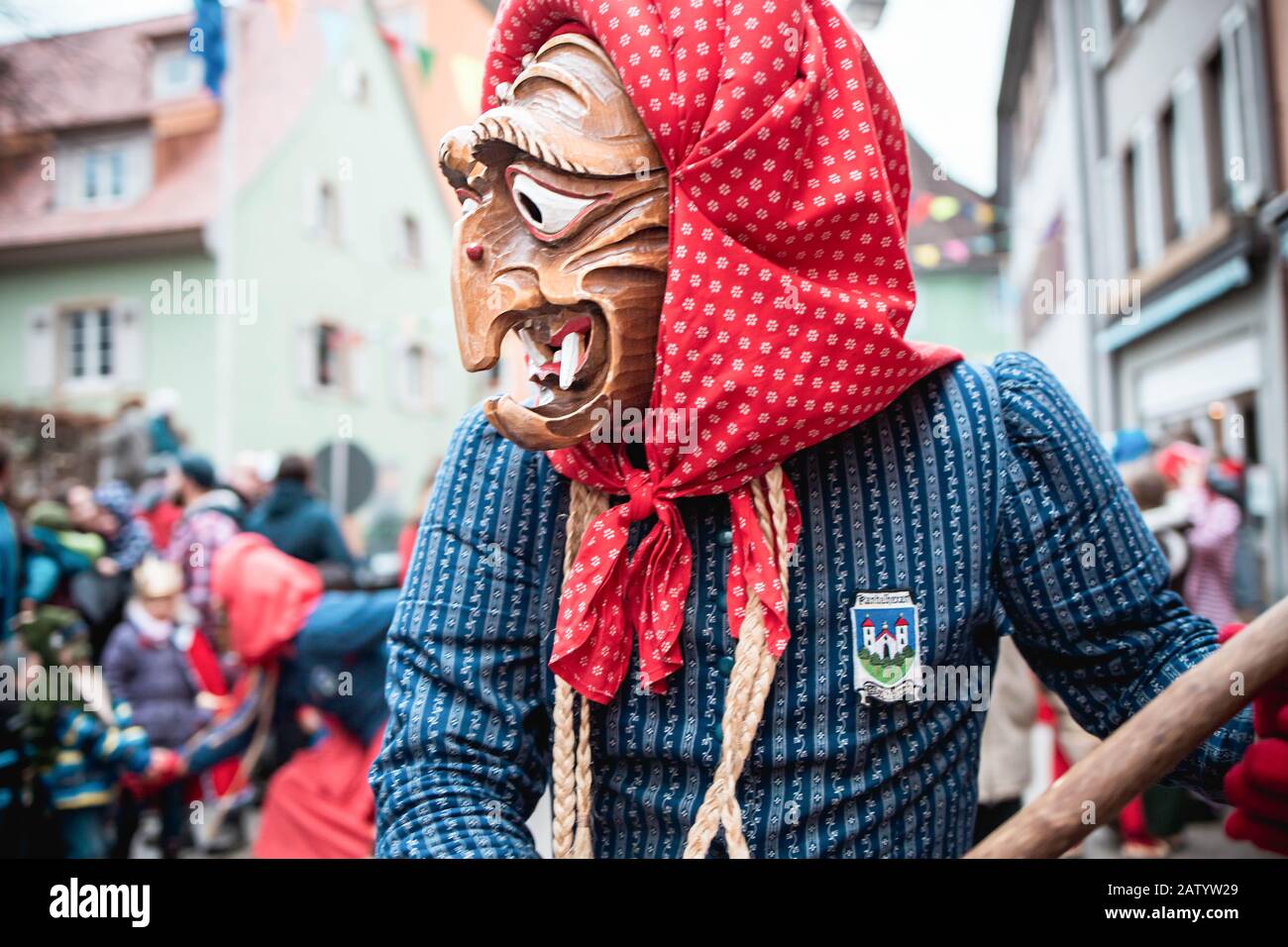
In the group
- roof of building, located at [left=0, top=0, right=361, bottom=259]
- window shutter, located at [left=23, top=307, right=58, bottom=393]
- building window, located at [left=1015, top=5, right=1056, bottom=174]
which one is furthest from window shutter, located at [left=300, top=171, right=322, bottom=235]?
building window, located at [left=1015, top=5, right=1056, bottom=174]

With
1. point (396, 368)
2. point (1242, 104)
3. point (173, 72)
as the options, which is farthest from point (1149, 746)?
point (396, 368)

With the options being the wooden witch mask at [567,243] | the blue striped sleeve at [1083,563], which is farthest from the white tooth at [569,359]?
the blue striped sleeve at [1083,563]

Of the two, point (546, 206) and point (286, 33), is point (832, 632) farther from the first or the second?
point (286, 33)

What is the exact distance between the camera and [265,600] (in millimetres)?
4602

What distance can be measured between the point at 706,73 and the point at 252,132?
17723mm

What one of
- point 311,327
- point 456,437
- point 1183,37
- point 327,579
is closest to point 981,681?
point 456,437

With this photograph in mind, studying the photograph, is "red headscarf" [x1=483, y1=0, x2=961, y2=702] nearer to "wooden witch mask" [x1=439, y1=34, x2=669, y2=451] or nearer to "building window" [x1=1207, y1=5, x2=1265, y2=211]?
"wooden witch mask" [x1=439, y1=34, x2=669, y2=451]

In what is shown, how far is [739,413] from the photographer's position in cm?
131

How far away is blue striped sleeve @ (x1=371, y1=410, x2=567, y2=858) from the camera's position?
1.32m

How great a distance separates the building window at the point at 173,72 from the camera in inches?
683

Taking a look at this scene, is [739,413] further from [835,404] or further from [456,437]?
[456,437]

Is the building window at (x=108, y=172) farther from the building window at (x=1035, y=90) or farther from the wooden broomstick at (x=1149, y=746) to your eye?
the wooden broomstick at (x=1149, y=746)

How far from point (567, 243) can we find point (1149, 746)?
867mm
